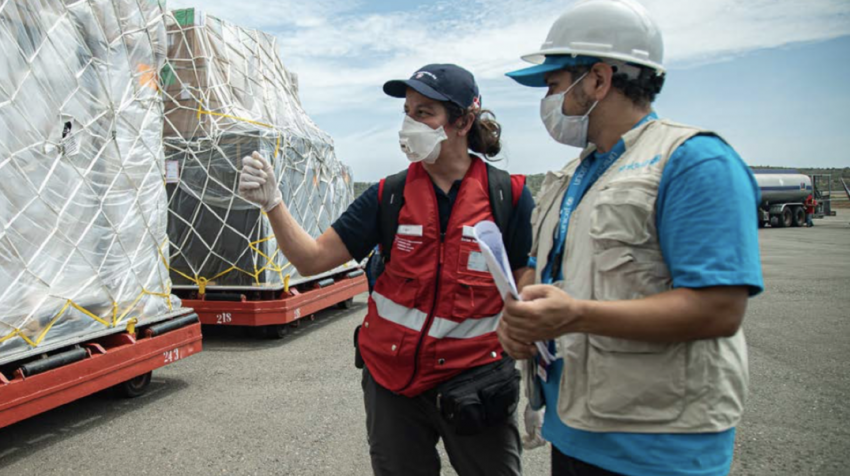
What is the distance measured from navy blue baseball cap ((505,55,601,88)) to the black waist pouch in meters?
0.97

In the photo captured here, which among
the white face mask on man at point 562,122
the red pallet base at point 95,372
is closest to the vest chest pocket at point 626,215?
the white face mask on man at point 562,122

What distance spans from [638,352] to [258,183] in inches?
54.2

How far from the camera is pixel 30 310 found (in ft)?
11.4

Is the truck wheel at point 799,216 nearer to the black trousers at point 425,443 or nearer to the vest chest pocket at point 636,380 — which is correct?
the black trousers at point 425,443

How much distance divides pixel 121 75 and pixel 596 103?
380 centimetres

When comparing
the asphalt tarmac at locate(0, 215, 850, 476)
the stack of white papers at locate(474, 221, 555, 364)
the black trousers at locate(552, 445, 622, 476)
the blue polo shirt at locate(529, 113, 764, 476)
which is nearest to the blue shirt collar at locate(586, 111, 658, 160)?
the blue polo shirt at locate(529, 113, 764, 476)

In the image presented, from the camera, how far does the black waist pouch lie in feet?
6.39

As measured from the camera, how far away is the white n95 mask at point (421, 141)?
2.20m

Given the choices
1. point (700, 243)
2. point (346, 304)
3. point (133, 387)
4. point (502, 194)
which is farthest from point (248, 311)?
point (700, 243)

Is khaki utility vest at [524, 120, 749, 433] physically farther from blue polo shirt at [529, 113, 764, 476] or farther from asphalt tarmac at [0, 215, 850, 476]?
asphalt tarmac at [0, 215, 850, 476]

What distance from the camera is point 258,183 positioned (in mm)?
2086

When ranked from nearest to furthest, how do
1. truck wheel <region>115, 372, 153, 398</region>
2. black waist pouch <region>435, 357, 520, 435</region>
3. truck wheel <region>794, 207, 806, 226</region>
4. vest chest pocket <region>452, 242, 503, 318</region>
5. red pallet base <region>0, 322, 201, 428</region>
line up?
black waist pouch <region>435, 357, 520, 435</region> < vest chest pocket <region>452, 242, 503, 318</region> < red pallet base <region>0, 322, 201, 428</region> < truck wheel <region>115, 372, 153, 398</region> < truck wheel <region>794, 207, 806, 226</region>

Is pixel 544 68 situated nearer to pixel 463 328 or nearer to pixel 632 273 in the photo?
pixel 632 273

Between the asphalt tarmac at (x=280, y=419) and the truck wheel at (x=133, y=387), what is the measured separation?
0.19ft
